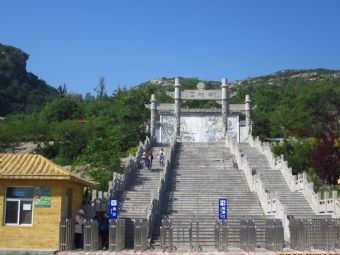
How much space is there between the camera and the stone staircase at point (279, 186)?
73.8 feet

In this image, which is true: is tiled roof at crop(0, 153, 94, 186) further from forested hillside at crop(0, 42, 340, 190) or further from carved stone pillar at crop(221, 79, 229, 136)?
carved stone pillar at crop(221, 79, 229, 136)

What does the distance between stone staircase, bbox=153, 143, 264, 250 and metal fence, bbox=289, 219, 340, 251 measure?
2.95 metres

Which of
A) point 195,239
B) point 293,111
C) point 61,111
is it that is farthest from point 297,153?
point 61,111

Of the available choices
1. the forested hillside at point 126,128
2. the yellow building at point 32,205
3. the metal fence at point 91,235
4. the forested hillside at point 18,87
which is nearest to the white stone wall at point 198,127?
the forested hillside at point 126,128

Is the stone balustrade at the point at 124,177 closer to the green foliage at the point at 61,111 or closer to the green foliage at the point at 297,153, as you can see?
the green foliage at the point at 297,153

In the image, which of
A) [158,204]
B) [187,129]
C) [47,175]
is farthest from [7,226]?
[187,129]

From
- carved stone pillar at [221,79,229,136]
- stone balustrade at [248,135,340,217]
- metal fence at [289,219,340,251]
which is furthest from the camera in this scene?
Result: carved stone pillar at [221,79,229,136]

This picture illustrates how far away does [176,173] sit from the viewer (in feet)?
90.3

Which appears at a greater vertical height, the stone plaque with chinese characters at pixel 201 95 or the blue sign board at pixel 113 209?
the stone plaque with chinese characters at pixel 201 95

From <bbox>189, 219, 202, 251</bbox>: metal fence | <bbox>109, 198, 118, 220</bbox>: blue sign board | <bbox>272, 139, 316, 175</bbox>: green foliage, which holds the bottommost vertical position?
<bbox>189, 219, 202, 251</bbox>: metal fence

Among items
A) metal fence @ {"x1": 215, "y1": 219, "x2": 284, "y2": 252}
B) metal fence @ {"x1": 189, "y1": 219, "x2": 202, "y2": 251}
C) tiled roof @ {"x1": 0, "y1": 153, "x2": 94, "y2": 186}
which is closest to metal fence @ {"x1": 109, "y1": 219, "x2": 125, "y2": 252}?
tiled roof @ {"x1": 0, "y1": 153, "x2": 94, "y2": 186}

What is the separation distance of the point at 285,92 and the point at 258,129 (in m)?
23.3

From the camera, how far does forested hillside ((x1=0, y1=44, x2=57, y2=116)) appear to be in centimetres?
8350

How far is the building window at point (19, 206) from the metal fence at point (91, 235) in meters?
1.82
